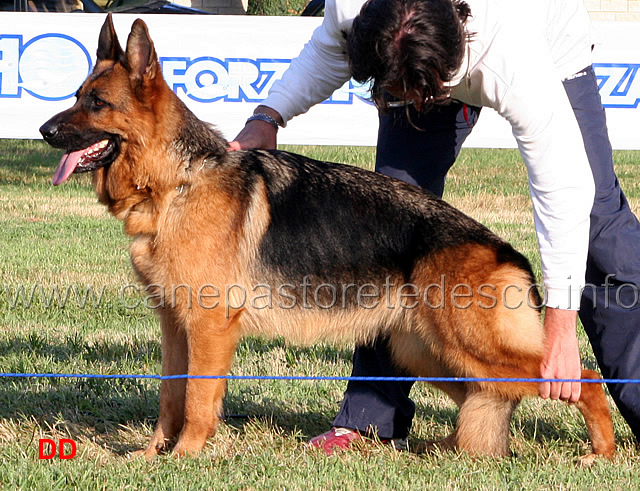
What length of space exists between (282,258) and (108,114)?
0.93 m

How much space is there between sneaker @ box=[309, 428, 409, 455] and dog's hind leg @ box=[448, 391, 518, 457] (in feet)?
1.24

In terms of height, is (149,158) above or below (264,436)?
above

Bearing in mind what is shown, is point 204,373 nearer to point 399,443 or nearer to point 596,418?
point 399,443

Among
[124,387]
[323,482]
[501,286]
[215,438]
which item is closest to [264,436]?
[215,438]

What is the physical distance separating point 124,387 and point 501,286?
7.20ft

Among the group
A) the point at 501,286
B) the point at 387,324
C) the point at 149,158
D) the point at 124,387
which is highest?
the point at 149,158

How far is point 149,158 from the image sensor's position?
338cm

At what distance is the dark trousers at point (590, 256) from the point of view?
11.1ft

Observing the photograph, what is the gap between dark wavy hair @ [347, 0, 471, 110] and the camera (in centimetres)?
271

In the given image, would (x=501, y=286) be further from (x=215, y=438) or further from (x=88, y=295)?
(x=88, y=295)

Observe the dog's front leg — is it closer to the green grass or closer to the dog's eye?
the green grass

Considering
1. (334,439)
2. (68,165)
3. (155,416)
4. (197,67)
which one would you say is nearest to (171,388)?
(155,416)

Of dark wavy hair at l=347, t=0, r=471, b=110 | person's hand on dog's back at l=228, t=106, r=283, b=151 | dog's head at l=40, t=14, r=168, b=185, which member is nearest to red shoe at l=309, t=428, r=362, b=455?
person's hand on dog's back at l=228, t=106, r=283, b=151

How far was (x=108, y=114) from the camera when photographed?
3332mm
